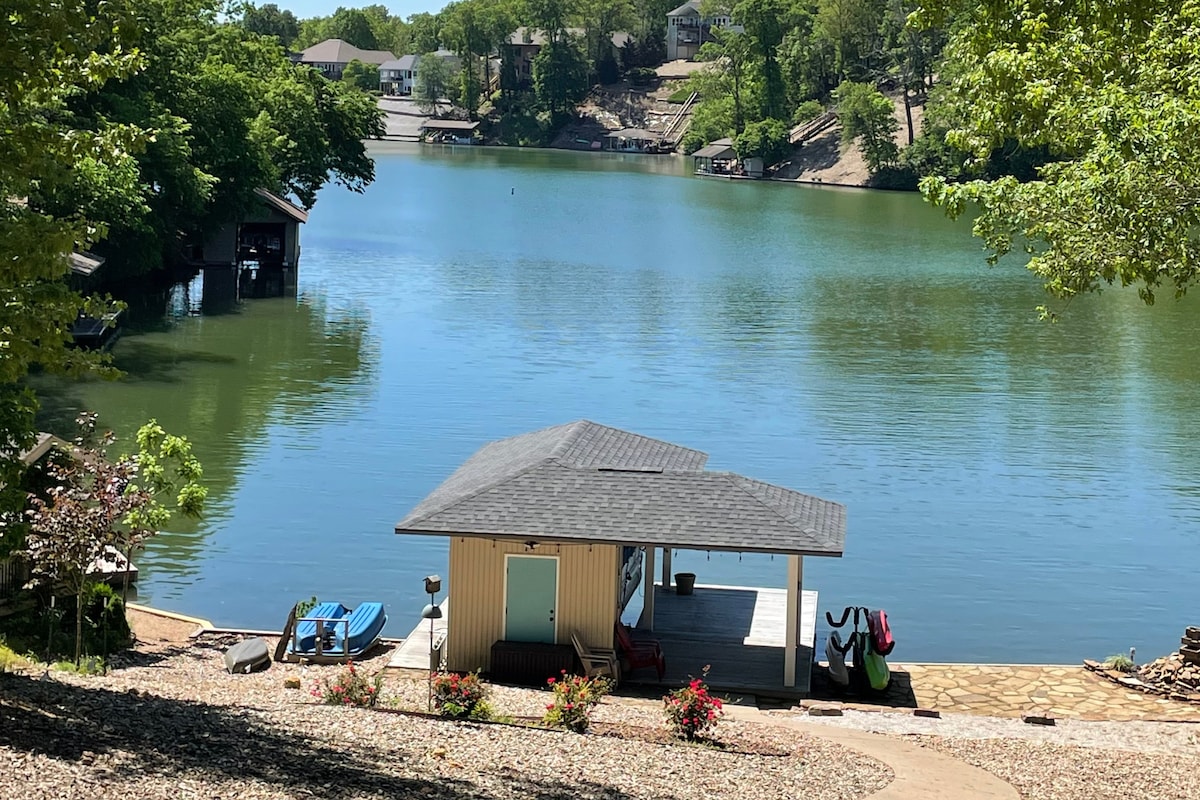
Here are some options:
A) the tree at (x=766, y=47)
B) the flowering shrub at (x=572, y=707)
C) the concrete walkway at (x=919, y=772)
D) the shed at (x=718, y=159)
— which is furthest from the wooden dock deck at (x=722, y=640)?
the tree at (x=766, y=47)

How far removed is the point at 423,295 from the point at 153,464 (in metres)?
37.8

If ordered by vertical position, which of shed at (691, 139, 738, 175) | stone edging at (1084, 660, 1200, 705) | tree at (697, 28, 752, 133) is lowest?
stone edging at (1084, 660, 1200, 705)

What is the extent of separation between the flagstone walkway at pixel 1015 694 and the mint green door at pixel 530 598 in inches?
137

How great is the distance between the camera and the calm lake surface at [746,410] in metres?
24.9

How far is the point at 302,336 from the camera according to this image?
160ft

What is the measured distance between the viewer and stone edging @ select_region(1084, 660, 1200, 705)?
1869 cm

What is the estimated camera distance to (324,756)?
11.4 m

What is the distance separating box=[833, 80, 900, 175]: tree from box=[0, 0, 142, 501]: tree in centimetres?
12086

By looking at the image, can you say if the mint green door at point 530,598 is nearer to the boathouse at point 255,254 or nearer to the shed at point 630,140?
the boathouse at point 255,254

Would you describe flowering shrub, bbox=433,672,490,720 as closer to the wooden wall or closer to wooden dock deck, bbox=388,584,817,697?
the wooden wall

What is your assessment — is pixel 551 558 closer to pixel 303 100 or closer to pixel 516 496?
pixel 516 496

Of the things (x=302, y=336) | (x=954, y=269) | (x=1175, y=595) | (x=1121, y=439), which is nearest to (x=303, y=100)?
(x=302, y=336)

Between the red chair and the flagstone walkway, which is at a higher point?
the red chair

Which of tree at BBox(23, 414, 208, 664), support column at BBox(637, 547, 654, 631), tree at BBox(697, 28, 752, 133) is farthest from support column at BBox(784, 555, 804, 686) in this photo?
tree at BBox(697, 28, 752, 133)
